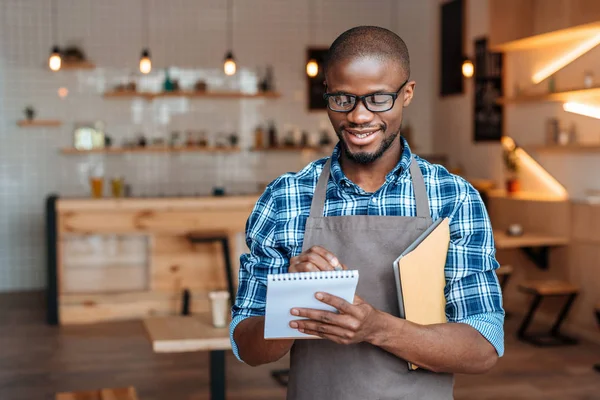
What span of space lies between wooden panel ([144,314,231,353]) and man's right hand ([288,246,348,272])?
7.79 feet

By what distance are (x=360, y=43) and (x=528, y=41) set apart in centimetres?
601

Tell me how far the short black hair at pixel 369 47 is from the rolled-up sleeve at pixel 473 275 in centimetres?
32

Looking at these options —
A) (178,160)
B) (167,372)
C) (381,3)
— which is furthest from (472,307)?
(381,3)

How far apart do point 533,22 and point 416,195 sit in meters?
6.13

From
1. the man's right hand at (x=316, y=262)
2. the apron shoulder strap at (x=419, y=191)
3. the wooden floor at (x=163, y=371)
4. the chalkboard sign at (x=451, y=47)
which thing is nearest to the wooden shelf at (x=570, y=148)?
the wooden floor at (x=163, y=371)

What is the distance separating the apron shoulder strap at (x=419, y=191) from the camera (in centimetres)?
162

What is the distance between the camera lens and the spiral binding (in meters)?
1.33

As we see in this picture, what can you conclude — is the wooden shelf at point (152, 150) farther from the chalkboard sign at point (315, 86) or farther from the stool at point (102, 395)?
the stool at point (102, 395)

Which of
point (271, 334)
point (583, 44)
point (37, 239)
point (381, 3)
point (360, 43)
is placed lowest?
point (37, 239)

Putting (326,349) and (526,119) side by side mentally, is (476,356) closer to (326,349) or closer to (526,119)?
(326,349)

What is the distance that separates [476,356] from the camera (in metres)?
1.55

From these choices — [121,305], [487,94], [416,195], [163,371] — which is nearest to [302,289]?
[416,195]

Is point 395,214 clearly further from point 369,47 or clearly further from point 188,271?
point 188,271

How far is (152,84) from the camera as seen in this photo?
9320 millimetres
